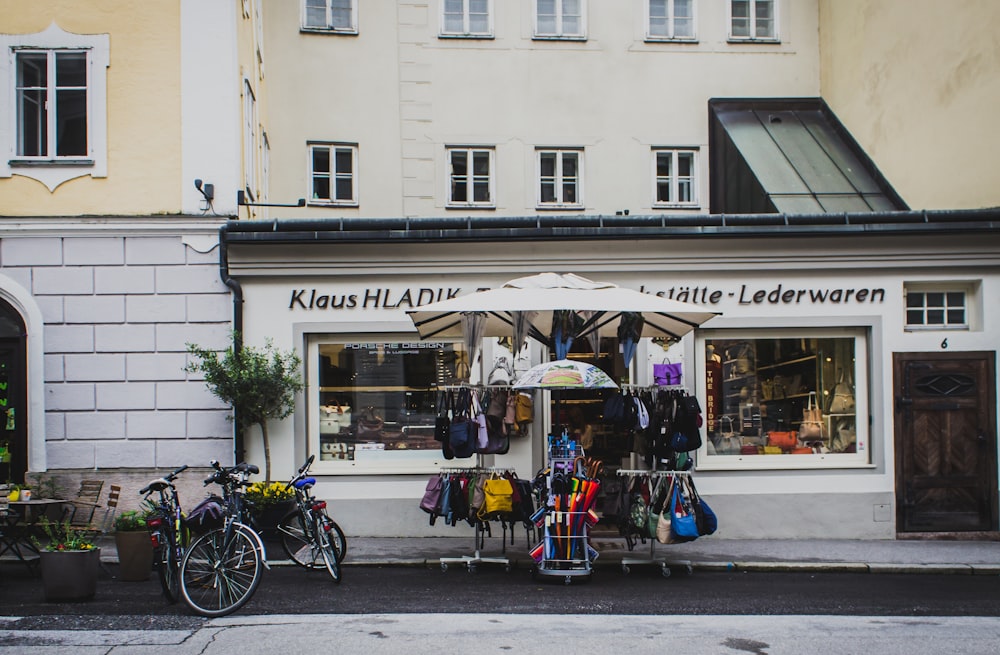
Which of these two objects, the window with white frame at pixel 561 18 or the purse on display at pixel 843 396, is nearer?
the purse on display at pixel 843 396

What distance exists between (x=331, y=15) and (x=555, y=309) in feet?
30.9

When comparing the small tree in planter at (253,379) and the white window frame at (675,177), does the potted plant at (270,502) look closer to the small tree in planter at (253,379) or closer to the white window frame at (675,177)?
the small tree in planter at (253,379)

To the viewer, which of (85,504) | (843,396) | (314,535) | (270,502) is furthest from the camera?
(843,396)

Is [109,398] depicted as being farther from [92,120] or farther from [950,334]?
[950,334]

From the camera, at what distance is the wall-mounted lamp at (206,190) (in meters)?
12.3

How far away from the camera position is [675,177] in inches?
678

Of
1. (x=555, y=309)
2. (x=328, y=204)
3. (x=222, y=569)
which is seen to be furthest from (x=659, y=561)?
(x=328, y=204)

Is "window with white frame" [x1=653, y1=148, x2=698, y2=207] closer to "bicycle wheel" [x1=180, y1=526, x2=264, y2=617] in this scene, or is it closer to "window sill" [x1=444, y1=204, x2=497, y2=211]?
"window sill" [x1=444, y1=204, x2=497, y2=211]

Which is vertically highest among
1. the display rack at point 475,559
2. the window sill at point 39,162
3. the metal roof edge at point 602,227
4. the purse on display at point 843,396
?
the window sill at point 39,162

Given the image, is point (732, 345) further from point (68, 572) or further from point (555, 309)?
point (68, 572)

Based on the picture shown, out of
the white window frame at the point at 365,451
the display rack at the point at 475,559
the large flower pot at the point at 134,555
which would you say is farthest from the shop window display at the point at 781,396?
the large flower pot at the point at 134,555

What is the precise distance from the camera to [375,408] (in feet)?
43.1

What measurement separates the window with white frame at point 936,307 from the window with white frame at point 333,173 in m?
8.89

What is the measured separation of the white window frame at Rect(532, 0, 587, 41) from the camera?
1697 cm
